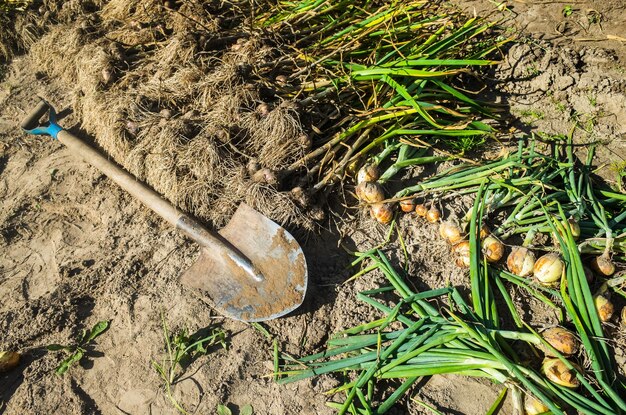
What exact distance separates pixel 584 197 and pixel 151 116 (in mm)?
2782

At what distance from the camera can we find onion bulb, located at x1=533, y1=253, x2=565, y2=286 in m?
2.37

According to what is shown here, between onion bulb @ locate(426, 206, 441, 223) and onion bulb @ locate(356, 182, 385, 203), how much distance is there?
11.9 inches

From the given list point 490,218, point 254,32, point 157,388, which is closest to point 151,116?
point 254,32

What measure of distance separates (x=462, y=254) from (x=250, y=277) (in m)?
1.22

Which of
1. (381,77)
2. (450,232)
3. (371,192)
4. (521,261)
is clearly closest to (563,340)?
(521,261)

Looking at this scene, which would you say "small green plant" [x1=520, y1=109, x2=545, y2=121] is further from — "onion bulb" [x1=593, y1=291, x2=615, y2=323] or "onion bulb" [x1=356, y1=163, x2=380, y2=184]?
"onion bulb" [x1=593, y1=291, x2=615, y2=323]

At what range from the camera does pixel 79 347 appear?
2619 mm

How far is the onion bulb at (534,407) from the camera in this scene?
213cm

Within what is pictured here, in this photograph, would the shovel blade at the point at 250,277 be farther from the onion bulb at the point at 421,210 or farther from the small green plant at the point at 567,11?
the small green plant at the point at 567,11

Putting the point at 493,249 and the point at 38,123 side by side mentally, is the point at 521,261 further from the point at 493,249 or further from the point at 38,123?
the point at 38,123

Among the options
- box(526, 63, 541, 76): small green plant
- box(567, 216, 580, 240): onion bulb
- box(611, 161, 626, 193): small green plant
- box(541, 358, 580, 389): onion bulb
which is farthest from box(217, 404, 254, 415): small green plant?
box(526, 63, 541, 76): small green plant

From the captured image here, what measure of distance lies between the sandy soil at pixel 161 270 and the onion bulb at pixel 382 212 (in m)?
0.08

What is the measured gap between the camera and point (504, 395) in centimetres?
226

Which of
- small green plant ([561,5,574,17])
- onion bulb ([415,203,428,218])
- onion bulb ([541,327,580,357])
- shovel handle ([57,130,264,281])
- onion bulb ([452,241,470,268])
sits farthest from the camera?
small green plant ([561,5,574,17])
